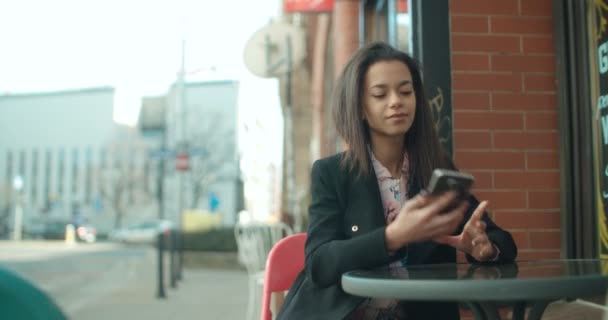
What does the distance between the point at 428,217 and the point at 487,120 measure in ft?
5.87

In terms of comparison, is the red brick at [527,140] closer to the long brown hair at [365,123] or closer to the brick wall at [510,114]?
the brick wall at [510,114]

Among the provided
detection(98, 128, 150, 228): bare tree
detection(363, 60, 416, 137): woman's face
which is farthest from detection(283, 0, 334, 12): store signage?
detection(98, 128, 150, 228): bare tree

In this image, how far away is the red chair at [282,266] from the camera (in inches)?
87.0

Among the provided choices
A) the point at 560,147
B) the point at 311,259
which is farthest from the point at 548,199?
the point at 311,259

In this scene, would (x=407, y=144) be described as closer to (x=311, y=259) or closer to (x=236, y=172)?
(x=311, y=259)

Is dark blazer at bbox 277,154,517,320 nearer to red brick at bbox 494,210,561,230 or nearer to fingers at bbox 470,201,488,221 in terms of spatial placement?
fingers at bbox 470,201,488,221

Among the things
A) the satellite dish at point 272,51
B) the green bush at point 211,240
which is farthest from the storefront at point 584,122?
the green bush at point 211,240

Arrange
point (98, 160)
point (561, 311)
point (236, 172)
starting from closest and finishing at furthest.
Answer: point (561, 311)
point (236, 172)
point (98, 160)

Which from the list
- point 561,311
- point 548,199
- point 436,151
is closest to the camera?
point 436,151

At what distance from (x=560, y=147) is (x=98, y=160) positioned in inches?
2846

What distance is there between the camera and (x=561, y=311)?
265 cm

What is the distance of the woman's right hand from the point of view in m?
1.42

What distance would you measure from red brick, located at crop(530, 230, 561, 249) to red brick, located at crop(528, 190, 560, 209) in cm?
12

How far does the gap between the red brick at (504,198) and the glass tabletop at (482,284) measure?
5.07 ft
